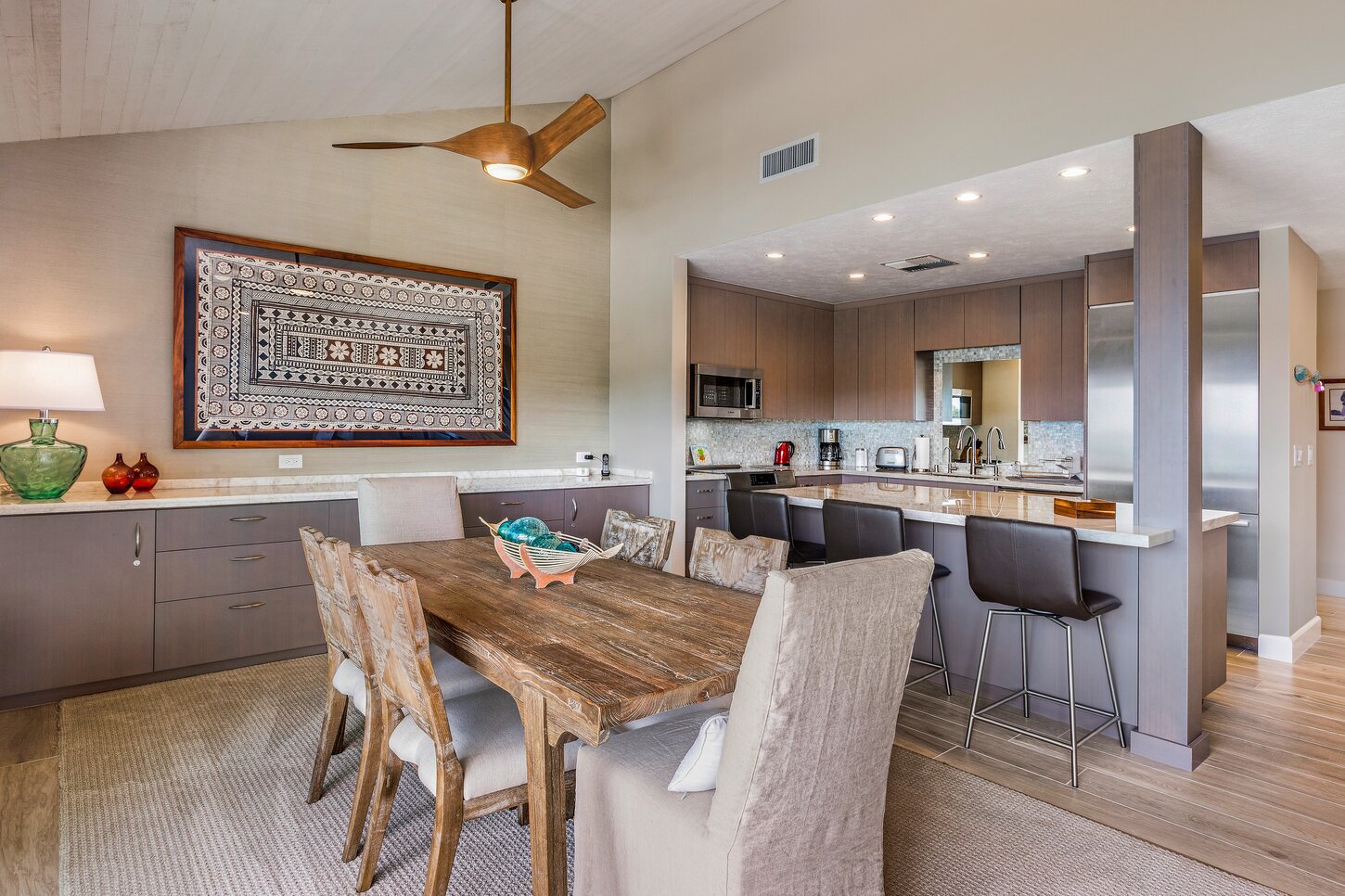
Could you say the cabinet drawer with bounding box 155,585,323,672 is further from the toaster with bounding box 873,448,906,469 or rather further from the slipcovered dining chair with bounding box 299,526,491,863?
the toaster with bounding box 873,448,906,469

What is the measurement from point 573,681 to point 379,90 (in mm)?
3964

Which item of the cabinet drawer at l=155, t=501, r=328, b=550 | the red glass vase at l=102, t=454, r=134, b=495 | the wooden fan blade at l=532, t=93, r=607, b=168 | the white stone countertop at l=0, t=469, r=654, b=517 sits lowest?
the cabinet drawer at l=155, t=501, r=328, b=550

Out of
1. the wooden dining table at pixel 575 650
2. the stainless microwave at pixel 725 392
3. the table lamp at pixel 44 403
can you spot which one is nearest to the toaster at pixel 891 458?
the stainless microwave at pixel 725 392

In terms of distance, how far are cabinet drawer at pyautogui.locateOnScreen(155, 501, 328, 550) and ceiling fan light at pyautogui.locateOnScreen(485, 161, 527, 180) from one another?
6.46ft

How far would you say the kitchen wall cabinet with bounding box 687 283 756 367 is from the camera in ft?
18.4

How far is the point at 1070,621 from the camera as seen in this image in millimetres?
3119

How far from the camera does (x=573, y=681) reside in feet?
4.96

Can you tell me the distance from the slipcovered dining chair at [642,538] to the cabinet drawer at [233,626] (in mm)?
1708

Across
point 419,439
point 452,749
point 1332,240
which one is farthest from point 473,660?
point 1332,240

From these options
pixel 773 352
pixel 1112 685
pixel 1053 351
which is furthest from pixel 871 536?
pixel 773 352

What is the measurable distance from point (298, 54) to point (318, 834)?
3.29 meters

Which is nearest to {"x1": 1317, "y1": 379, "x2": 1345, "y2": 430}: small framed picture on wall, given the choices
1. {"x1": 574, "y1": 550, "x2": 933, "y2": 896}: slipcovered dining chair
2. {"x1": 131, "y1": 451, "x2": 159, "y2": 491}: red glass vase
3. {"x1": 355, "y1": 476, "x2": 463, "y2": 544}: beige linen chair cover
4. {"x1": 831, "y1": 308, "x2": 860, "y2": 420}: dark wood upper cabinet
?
{"x1": 831, "y1": 308, "x2": 860, "y2": 420}: dark wood upper cabinet

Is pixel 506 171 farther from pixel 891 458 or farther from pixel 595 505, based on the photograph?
pixel 891 458

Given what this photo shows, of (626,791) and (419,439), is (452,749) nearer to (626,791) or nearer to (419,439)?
(626,791)
